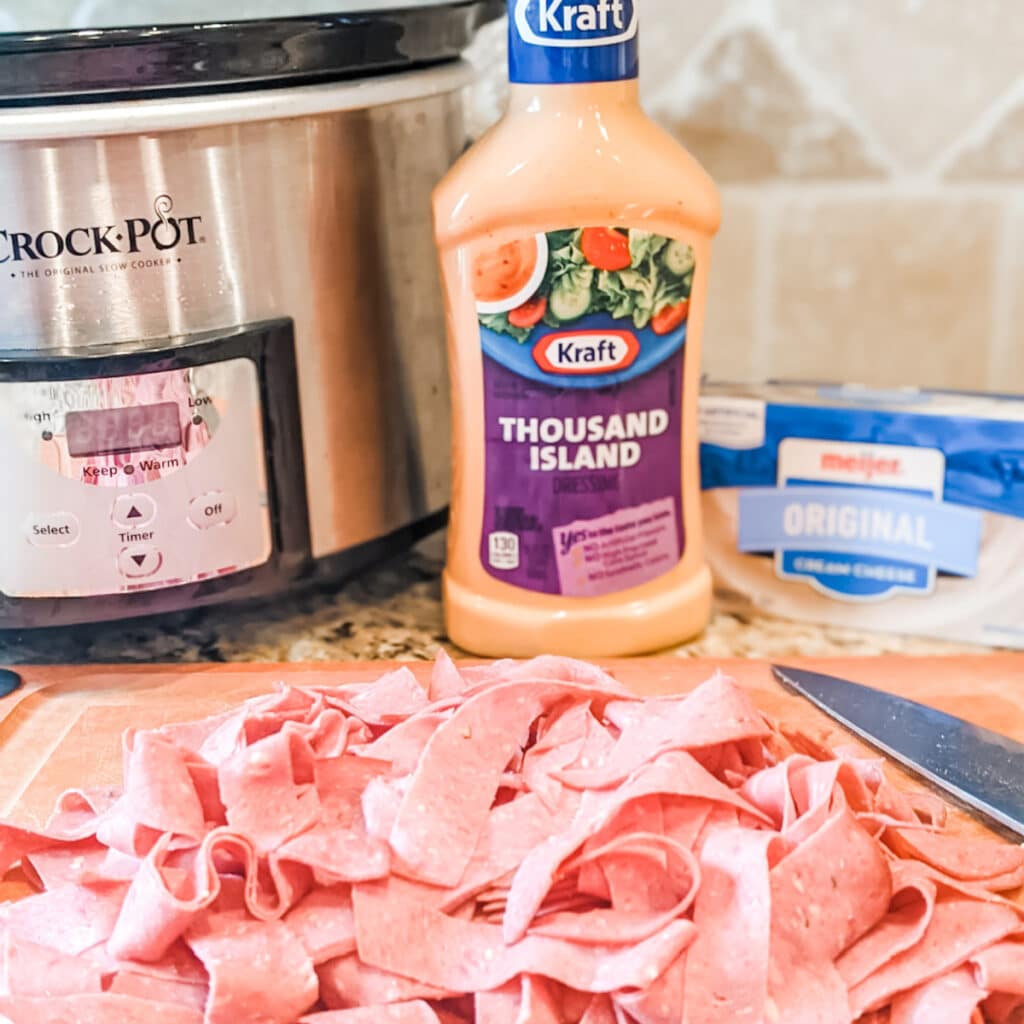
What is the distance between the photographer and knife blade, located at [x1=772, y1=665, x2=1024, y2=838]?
0.89m

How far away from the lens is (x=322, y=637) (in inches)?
46.5

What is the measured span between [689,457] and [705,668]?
0.57ft

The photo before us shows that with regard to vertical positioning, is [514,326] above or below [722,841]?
above

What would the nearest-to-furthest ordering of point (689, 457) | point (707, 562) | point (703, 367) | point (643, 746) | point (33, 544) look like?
point (643, 746), point (33, 544), point (689, 457), point (707, 562), point (703, 367)

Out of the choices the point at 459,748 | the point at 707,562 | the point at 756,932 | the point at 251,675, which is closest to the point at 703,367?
the point at 707,562

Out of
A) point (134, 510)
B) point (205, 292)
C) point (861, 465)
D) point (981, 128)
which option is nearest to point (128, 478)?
point (134, 510)

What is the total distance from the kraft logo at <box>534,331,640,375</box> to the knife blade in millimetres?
274

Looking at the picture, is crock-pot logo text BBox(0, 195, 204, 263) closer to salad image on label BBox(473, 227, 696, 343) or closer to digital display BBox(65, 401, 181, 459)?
digital display BBox(65, 401, 181, 459)

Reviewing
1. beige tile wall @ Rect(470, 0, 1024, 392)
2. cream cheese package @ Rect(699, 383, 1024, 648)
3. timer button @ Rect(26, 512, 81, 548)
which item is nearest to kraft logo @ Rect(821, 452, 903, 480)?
cream cheese package @ Rect(699, 383, 1024, 648)

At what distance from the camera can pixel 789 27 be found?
1335mm

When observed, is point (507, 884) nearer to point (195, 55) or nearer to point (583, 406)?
point (583, 406)

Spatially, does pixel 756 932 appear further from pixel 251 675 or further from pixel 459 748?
pixel 251 675

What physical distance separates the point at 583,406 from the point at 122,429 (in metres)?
0.34

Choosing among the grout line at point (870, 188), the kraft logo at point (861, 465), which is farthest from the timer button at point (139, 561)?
the grout line at point (870, 188)
